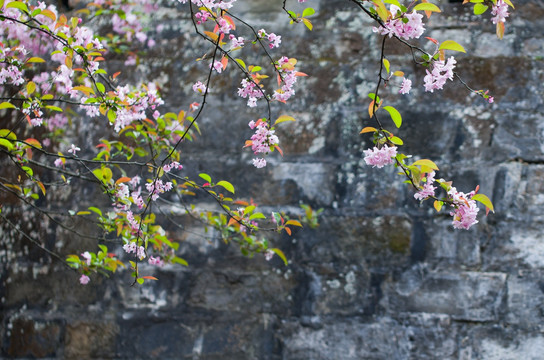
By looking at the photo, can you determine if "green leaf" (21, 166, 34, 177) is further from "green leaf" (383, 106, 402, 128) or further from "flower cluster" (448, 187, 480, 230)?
"flower cluster" (448, 187, 480, 230)

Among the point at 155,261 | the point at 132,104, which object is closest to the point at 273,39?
the point at 132,104

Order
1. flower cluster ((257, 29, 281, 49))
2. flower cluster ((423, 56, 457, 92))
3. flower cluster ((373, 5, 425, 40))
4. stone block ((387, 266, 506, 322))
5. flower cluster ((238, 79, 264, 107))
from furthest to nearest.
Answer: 1. stone block ((387, 266, 506, 322))
2. flower cluster ((238, 79, 264, 107))
3. flower cluster ((257, 29, 281, 49))
4. flower cluster ((423, 56, 457, 92))
5. flower cluster ((373, 5, 425, 40))

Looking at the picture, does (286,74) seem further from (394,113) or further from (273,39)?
(394,113)

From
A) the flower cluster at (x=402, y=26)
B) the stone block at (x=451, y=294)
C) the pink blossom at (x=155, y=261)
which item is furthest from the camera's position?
the stone block at (x=451, y=294)

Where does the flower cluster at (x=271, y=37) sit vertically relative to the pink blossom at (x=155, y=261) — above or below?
above

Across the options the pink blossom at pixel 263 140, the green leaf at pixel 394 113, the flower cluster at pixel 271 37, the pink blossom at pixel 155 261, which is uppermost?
the flower cluster at pixel 271 37

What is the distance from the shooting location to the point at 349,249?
2.27 m

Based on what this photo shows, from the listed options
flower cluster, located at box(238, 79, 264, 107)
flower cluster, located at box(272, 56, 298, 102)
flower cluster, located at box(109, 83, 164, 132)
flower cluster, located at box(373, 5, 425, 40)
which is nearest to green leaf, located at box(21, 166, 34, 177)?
flower cluster, located at box(109, 83, 164, 132)

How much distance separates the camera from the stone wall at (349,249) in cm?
219

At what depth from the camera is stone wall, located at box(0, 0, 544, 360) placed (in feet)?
7.18

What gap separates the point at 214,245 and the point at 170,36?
0.97m

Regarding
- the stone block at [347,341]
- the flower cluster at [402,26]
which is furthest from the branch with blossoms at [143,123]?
the stone block at [347,341]

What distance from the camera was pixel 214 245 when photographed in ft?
7.67

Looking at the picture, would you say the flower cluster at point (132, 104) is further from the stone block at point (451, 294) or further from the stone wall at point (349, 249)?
the stone block at point (451, 294)
